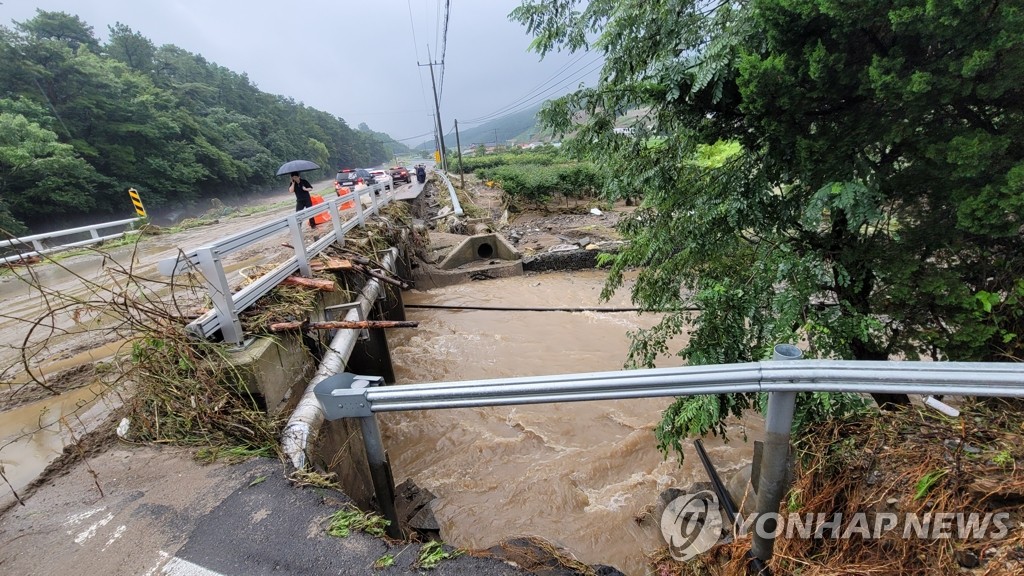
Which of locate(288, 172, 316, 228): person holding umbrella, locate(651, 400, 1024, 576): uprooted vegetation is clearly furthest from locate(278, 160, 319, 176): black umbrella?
locate(651, 400, 1024, 576): uprooted vegetation

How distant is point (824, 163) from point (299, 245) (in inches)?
173

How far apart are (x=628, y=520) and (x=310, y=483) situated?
8.69ft

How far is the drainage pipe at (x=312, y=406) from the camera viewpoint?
2.48 m

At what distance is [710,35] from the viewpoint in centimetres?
261

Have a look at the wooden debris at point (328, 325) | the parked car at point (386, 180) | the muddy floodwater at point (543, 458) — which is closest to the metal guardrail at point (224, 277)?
the wooden debris at point (328, 325)

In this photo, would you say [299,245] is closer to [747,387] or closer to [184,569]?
[184,569]

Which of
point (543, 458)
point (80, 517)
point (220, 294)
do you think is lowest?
point (543, 458)

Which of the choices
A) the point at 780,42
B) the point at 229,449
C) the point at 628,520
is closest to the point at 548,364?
the point at 628,520

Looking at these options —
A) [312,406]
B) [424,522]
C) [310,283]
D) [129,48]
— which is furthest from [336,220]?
[129,48]

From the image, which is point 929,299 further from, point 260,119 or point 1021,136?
point 260,119

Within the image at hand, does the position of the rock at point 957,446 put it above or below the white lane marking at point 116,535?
above

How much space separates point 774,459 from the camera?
158 cm

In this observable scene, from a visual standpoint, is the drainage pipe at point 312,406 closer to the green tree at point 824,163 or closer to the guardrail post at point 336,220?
the guardrail post at point 336,220

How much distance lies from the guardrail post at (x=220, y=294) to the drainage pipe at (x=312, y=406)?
66 centimetres
